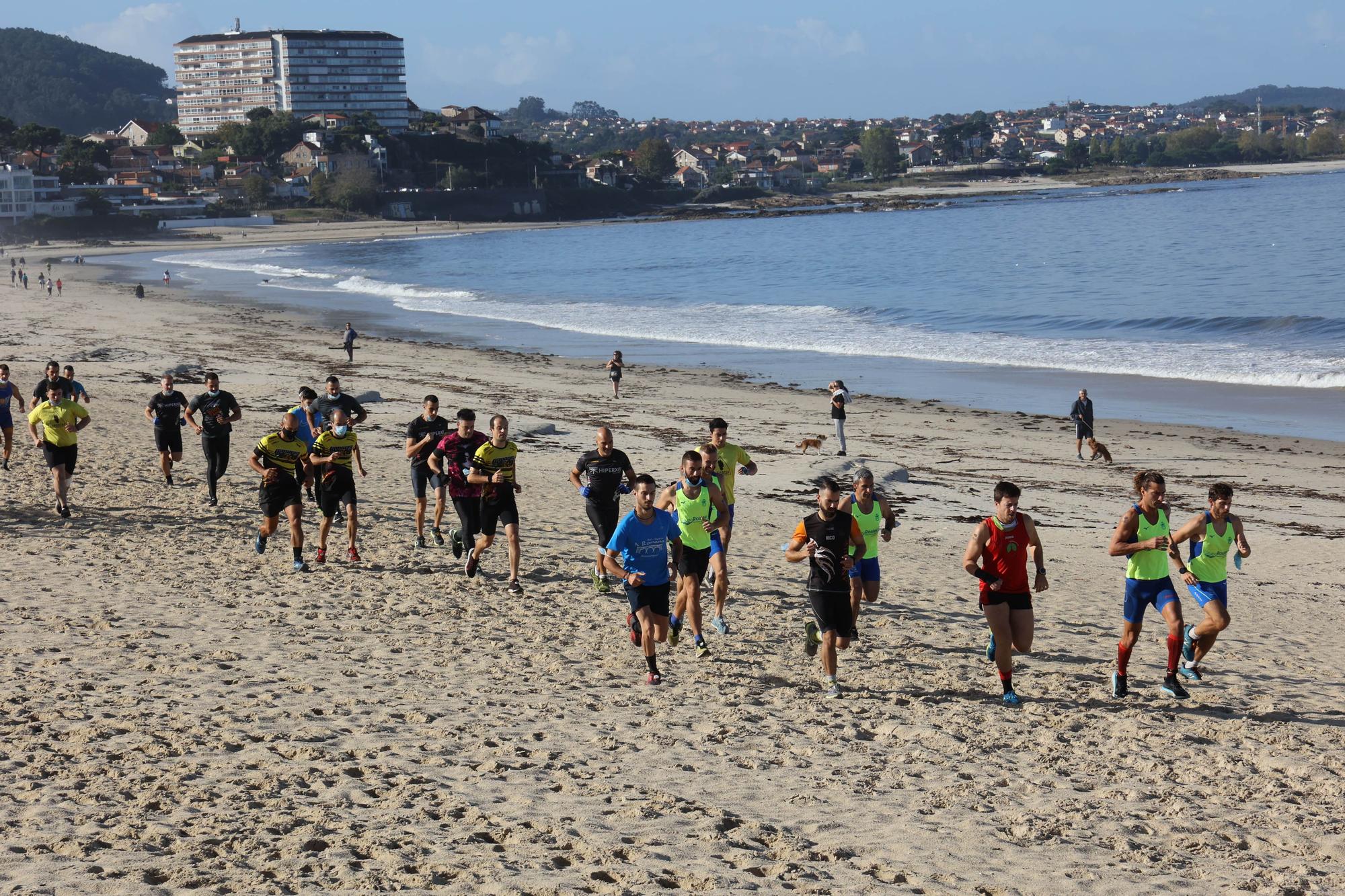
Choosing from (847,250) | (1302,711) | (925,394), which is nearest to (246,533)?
(1302,711)

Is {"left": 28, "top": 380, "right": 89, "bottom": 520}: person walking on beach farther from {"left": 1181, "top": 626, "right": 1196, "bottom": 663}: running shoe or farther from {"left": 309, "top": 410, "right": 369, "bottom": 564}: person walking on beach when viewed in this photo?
{"left": 1181, "top": 626, "right": 1196, "bottom": 663}: running shoe

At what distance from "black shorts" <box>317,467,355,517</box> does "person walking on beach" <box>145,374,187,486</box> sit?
386cm

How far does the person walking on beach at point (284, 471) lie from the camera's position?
10922mm

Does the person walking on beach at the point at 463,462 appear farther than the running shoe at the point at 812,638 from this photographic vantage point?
Yes

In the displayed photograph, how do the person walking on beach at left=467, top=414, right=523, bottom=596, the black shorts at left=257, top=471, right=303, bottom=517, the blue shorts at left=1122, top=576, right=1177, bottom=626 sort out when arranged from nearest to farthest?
the blue shorts at left=1122, top=576, right=1177, bottom=626, the person walking on beach at left=467, top=414, right=523, bottom=596, the black shorts at left=257, top=471, right=303, bottom=517

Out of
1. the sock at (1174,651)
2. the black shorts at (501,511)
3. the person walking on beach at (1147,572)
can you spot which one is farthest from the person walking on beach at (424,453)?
the sock at (1174,651)

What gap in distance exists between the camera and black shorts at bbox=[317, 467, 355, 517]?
1111cm

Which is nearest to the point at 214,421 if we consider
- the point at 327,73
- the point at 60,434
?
the point at 60,434

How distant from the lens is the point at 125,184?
128250 millimetres

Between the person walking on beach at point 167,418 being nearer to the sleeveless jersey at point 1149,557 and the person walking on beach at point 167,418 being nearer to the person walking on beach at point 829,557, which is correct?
the person walking on beach at point 829,557

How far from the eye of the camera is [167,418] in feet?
47.0

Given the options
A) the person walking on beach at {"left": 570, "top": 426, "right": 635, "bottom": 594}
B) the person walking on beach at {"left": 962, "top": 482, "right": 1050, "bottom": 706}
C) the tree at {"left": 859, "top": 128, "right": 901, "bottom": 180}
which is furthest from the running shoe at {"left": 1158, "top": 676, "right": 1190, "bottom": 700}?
the tree at {"left": 859, "top": 128, "right": 901, "bottom": 180}

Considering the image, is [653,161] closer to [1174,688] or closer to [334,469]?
[334,469]

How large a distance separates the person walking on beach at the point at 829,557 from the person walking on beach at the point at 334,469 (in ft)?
15.5
